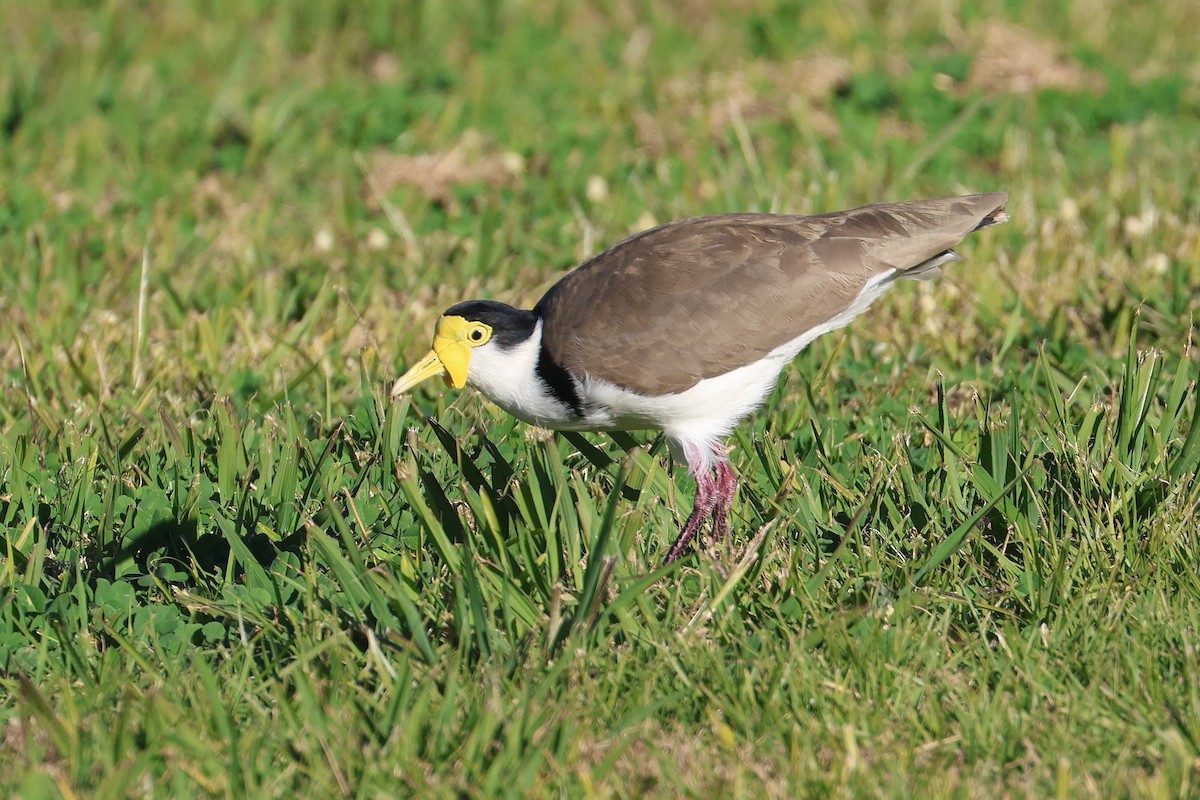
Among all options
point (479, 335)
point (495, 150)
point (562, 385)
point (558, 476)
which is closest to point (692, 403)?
point (562, 385)

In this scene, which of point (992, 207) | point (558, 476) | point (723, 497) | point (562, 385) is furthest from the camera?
point (992, 207)

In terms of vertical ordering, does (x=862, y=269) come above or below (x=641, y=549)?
above

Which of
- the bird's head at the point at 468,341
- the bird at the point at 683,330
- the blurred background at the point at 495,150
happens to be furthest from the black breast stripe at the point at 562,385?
the blurred background at the point at 495,150

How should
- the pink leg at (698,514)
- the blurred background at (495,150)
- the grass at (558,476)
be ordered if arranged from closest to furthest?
the grass at (558,476) < the pink leg at (698,514) < the blurred background at (495,150)

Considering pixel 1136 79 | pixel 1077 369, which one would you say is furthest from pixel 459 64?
pixel 1077 369

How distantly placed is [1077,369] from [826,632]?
2.08 metres

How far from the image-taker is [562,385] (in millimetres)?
3953

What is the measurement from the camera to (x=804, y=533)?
3.76m

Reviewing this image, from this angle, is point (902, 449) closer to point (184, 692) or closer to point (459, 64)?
point (184, 692)

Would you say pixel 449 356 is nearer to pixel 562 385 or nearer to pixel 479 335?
pixel 479 335

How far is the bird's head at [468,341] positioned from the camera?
3965mm

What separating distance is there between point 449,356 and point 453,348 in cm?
2

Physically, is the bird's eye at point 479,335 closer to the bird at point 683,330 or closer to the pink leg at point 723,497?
the bird at point 683,330

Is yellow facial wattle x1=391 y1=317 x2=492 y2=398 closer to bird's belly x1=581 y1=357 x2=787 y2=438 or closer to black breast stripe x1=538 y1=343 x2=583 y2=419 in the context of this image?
black breast stripe x1=538 y1=343 x2=583 y2=419
